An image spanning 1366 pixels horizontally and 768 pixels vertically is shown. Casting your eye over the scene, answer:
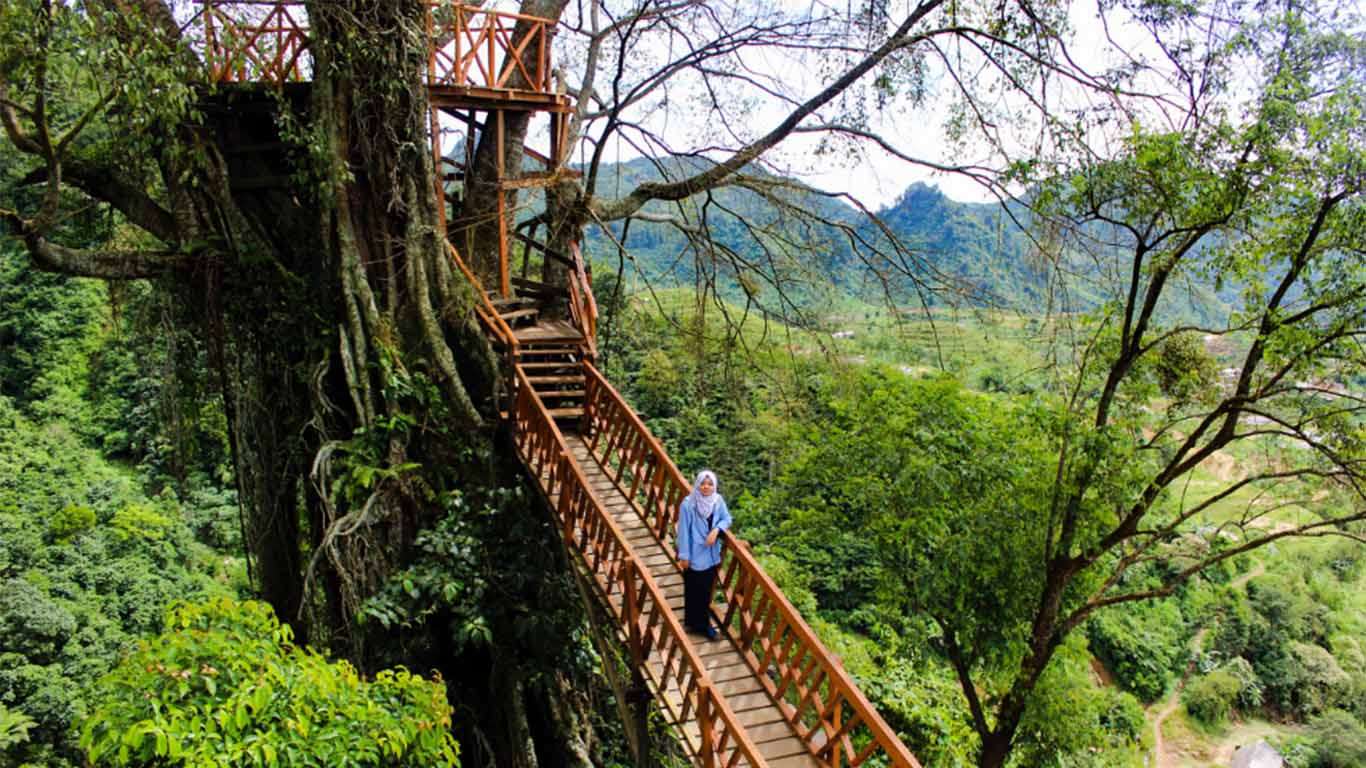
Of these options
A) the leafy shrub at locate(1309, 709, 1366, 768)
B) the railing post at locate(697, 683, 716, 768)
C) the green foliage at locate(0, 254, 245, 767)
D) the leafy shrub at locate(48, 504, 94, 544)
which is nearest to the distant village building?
the leafy shrub at locate(1309, 709, 1366, 768)

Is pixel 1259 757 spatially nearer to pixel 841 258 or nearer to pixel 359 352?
pixel 841 258

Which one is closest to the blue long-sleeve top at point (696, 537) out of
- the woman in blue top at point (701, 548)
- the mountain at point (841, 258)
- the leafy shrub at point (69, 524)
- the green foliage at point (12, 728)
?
the woman in blue top at point (701, 548)

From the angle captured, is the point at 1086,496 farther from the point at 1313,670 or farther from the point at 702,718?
the point at 1313,670

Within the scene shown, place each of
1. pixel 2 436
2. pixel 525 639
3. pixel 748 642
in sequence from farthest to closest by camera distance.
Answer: pixel 2 436 → pixel 525 639 → pixel 748 642

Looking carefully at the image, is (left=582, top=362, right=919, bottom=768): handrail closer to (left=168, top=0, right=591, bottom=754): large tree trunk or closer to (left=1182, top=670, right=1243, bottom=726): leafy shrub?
(left=168, top=0, right=591, bottom=754): large tree trunk

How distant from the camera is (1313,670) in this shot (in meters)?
34.0

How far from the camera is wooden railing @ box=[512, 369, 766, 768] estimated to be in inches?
194

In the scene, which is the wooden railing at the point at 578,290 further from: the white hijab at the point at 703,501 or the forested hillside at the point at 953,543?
the white hijab at the point at 703,501

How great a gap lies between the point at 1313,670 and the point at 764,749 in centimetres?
3887

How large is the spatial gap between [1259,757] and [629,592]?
3085 centimetres

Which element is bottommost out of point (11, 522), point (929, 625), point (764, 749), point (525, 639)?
point (11, 522)

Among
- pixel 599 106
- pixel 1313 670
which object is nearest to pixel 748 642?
pixel 599 106

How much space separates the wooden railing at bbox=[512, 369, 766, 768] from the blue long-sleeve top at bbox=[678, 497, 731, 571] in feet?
1.10

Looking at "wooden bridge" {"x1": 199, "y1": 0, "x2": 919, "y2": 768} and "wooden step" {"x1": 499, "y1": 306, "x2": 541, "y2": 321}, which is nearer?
"wooden bridge" {"x1": 199, "y1": 0, "x2": 919, "y2": 768}
